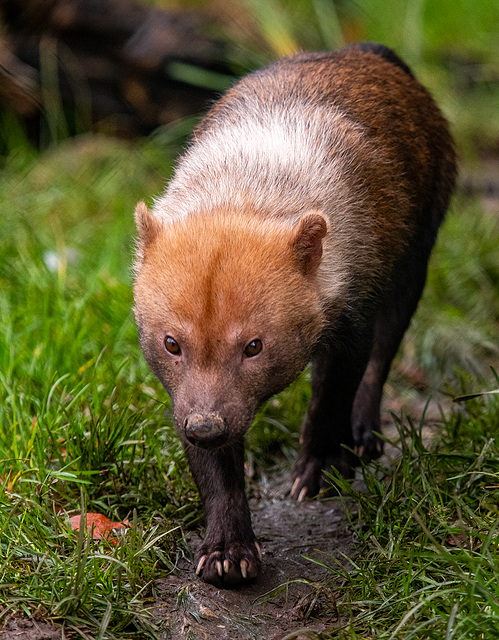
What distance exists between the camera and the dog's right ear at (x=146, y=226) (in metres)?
4.03

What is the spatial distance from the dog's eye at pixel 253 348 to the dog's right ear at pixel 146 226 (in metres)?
0.76

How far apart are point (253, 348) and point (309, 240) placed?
593mm

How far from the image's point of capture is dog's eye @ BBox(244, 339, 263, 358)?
3.69 metres

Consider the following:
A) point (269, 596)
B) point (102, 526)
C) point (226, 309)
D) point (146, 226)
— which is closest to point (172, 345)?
point (226, 309)

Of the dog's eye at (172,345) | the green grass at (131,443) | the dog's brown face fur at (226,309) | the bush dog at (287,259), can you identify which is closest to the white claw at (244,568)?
the bush dog at (287,259)

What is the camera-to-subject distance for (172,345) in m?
3.77

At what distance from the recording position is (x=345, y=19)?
36.3 ft

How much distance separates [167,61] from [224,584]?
6.71 meters

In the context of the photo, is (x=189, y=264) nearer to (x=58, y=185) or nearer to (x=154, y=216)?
(x=154, y=216)

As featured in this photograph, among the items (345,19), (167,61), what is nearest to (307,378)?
(167,61)

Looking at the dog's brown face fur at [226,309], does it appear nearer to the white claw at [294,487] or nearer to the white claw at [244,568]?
the white claw at [244,568]

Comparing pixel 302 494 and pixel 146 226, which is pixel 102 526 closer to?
pixel 302 494

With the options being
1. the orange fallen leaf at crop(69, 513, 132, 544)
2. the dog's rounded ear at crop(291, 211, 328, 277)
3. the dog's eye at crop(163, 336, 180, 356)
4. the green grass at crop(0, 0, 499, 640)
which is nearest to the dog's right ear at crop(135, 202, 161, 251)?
the dog's eye at crop(163, 336, 180, 356)

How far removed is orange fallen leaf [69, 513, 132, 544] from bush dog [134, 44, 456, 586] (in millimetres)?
423
